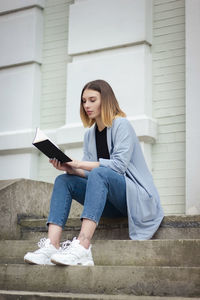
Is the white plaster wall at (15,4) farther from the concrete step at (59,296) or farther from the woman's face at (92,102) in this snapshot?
the concrete step at (59,296)

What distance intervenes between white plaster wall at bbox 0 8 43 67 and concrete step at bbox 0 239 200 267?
3158 mm

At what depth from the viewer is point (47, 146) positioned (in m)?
3.54

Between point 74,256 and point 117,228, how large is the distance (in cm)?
69

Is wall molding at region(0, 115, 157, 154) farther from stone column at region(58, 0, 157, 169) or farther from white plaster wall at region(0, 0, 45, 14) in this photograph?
white plaster wall at region(0, 0, 45, 14)

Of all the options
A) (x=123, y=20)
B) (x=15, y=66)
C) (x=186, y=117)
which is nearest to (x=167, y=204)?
(x=186, y=117)

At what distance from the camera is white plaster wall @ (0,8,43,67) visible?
6.33 metres

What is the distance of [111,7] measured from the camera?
5801 millimetres

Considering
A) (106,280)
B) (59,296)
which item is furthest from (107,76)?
(59,296)

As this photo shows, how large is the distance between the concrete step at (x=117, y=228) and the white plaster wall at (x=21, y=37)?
2.38 meters

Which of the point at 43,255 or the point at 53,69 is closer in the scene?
the point at 43,255

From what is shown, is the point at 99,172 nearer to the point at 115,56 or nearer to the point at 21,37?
the point at 115,56

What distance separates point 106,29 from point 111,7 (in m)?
0.22

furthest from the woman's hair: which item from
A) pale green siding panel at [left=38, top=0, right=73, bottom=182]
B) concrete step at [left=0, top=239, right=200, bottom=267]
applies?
pale green siding panel at [left=38, top=0, right=73, bottom=182]

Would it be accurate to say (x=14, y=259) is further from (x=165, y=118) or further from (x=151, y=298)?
(x=165, y=118)
